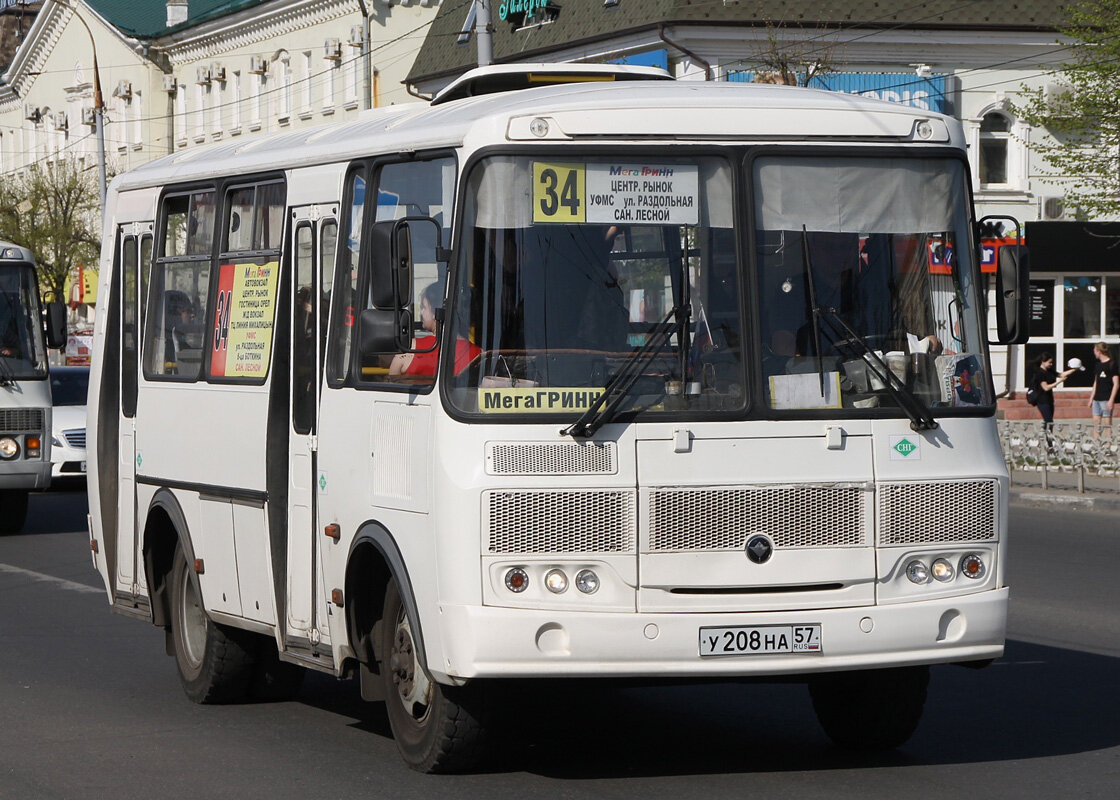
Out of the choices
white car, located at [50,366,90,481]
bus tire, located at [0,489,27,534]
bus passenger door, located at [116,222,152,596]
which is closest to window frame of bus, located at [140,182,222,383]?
bus passenger door, located at [116,222,152,596]

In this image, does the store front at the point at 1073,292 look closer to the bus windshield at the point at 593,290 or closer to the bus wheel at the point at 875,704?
the bus wheel at the point at 875,704

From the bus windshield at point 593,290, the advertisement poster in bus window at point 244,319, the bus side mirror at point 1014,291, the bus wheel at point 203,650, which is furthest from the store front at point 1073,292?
the bus windshield at point 593,290

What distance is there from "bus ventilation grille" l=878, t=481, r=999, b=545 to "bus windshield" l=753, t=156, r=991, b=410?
12.6 inches

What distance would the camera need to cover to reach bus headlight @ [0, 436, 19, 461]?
19594mm

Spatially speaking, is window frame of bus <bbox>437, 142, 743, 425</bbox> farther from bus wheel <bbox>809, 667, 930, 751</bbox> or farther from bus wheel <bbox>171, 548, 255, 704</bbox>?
bus wheel <bbox>171, 548, 255, 704</bbox>

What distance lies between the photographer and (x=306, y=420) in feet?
28.1

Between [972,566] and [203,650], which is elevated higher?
[972,566]

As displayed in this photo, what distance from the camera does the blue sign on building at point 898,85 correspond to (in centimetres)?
3819

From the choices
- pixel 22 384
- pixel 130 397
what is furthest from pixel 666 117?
pixel 22 384

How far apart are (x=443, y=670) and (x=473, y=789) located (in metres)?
0.51

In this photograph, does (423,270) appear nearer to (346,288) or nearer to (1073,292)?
(346,288)

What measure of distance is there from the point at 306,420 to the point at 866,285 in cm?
253

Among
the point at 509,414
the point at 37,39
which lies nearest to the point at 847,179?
the point at 509,414

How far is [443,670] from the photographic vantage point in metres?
7.11
